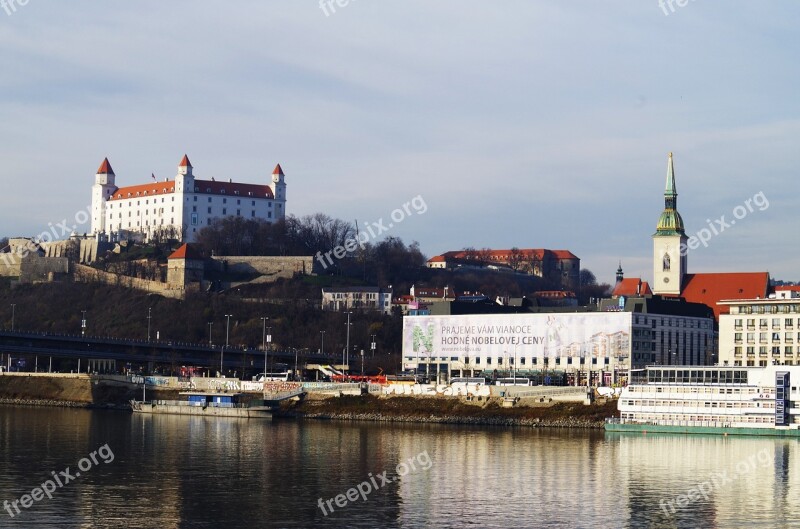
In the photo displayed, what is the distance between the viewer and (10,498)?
157 feet

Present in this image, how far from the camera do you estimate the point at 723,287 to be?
145m

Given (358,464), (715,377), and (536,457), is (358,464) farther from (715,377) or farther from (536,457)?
(715,377)

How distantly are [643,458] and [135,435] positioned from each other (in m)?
31.0

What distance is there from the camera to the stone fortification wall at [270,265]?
17700 cm

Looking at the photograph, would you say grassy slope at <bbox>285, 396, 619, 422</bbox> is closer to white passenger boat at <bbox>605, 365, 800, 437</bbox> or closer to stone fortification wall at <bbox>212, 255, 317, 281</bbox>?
white passenger boat at <bbox>605, 365, 800, 437</bbox>

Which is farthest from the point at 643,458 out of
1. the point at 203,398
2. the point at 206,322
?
the point at 206,322

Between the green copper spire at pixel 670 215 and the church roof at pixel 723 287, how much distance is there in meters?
6.33

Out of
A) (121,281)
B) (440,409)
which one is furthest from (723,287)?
(121,281)

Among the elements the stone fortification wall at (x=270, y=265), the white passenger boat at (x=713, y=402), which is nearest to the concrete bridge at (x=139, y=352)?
the stone fortification wall at (x=270, y=265)

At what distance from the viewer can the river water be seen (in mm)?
45291

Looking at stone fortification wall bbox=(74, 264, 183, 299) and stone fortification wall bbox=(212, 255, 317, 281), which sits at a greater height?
stone fortification wall bbox=(212, 255, 317, 281)

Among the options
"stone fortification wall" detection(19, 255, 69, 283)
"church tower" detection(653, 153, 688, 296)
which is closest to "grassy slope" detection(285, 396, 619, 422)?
"church tower" detection(653, 153, 688, 296)

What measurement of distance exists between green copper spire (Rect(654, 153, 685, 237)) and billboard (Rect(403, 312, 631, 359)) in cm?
3548

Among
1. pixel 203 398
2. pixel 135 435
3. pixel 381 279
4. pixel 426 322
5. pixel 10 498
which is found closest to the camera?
pixel 10 498
